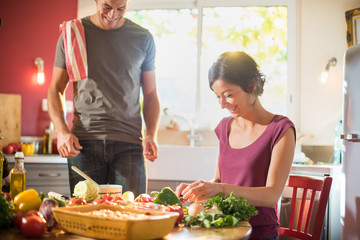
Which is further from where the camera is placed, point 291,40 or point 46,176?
point 291,40

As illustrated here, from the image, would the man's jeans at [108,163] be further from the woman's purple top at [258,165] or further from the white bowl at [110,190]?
the woman's purple top at [258,165]

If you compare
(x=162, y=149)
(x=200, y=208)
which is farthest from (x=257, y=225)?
(x=162, y=149)

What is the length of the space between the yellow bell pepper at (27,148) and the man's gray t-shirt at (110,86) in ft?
6.05

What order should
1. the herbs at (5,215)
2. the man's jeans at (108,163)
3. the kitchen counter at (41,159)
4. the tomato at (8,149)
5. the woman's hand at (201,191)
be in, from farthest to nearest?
the tomato at (8,149), the kitchen counter at (41,159), the man's jeans at (108,163), the woman's hand at (201,191), the herbs at (5,215)

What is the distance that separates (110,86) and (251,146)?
70cm

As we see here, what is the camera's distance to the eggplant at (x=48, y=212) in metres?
1.25

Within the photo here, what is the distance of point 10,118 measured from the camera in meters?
4.01

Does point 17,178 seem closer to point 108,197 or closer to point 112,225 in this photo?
point 108,197

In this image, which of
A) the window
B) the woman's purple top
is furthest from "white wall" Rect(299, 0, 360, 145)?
Result: the woman's purple top

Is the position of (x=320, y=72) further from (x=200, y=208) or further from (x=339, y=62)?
(x=200, y=208)

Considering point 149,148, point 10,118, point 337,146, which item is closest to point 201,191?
point 149,148

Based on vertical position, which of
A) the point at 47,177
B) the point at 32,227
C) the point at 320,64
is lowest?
the point at 47,177

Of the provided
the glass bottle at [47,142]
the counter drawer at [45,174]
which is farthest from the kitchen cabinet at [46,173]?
the glass bottle at [47,142]

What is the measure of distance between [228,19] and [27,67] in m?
1.85
